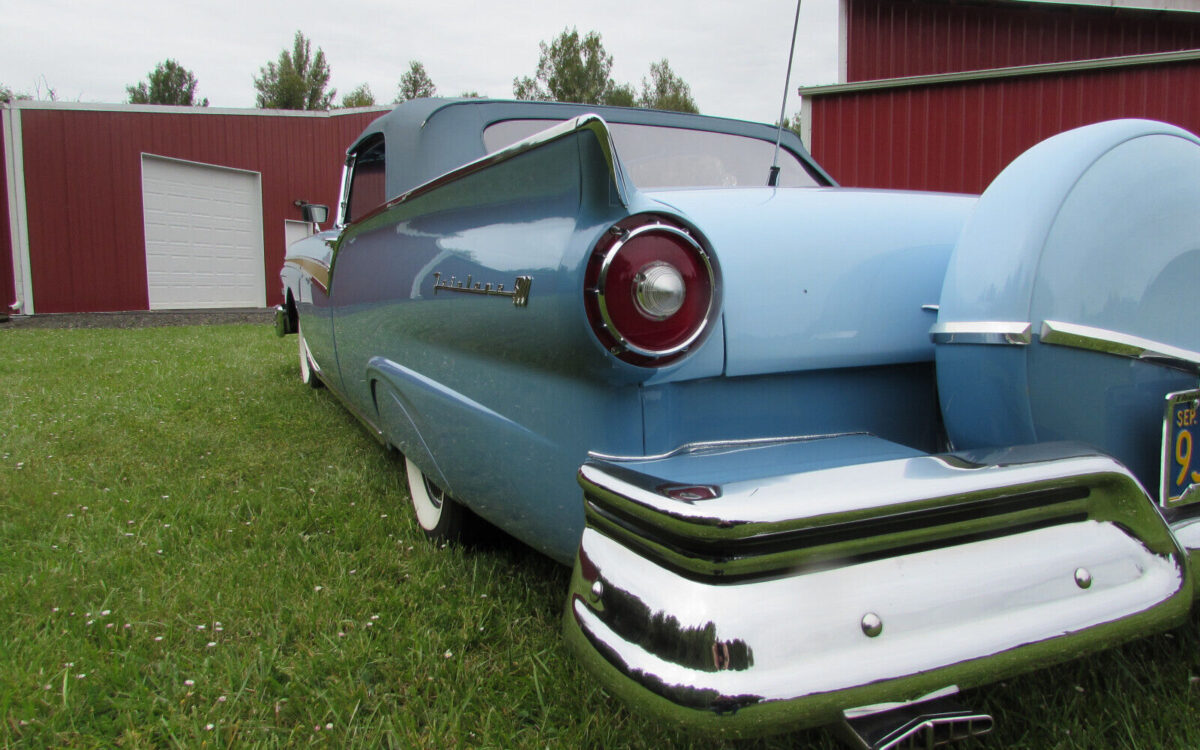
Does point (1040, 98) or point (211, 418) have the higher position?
point (1040, 98)

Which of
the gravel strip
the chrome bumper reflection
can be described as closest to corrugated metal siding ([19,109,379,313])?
the gravel strip

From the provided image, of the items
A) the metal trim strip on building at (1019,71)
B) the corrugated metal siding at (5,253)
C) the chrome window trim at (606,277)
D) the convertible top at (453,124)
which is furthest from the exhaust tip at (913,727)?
the corrugated metal siding at (5,253)

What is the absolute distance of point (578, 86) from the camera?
43.2 meters

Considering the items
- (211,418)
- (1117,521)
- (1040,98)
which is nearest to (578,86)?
(1040,98)

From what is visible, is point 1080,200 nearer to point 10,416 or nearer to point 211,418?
point 211,418

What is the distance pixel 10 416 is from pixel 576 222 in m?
4.08

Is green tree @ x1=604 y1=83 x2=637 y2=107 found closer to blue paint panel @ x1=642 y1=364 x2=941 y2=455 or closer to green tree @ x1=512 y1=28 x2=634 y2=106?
green tree @ x1=512 y1=28 x2=634 y2=106

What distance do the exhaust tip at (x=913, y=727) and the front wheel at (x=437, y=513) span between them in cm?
127

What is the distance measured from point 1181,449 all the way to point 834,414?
0.53 metres

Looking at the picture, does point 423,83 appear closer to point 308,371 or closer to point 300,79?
point 300,79

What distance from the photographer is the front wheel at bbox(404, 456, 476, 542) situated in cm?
204

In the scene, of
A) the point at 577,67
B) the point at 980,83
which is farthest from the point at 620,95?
the point at 980,83

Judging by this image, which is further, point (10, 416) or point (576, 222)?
point (10, 416)

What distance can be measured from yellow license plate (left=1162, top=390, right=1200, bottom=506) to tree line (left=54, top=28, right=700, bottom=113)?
41514 mm
